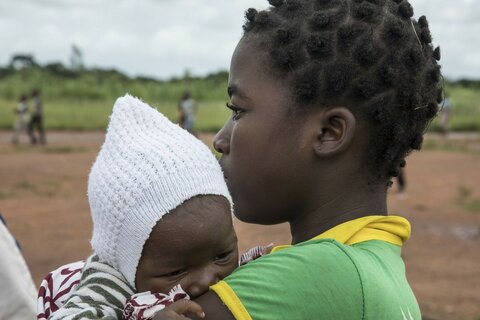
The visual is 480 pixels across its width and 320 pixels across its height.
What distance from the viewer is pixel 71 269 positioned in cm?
193

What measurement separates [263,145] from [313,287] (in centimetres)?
41

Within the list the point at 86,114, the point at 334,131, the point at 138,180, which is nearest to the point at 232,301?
the point at 138,180

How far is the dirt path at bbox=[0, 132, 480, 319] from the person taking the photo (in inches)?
292

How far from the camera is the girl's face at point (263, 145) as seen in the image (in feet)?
5.66

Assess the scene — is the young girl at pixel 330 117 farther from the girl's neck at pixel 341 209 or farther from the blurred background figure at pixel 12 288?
the blurred background figure at pixel 12 288

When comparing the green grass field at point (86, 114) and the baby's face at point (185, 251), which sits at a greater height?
the baby's face at point (185, 251)

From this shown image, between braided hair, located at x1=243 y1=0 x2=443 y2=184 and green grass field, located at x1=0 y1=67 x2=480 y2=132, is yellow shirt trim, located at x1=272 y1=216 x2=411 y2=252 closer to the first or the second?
braided hair, located at x1=243 y1=0 x2=443 y2=184

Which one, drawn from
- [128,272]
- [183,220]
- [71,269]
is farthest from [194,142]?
[71,269]

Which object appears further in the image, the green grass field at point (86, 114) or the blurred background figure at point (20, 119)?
the green grass field at point (86, 114)

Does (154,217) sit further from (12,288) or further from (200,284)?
(12,288)

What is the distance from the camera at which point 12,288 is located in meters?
2.45

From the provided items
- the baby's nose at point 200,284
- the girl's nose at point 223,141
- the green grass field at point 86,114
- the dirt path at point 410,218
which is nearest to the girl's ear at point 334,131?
the girl's nose at point 223,141

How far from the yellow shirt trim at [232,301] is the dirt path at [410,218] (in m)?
4.92

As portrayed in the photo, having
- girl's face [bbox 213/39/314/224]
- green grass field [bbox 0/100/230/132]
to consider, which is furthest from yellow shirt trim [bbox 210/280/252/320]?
green grass field [bbox 0/100/230/132]
